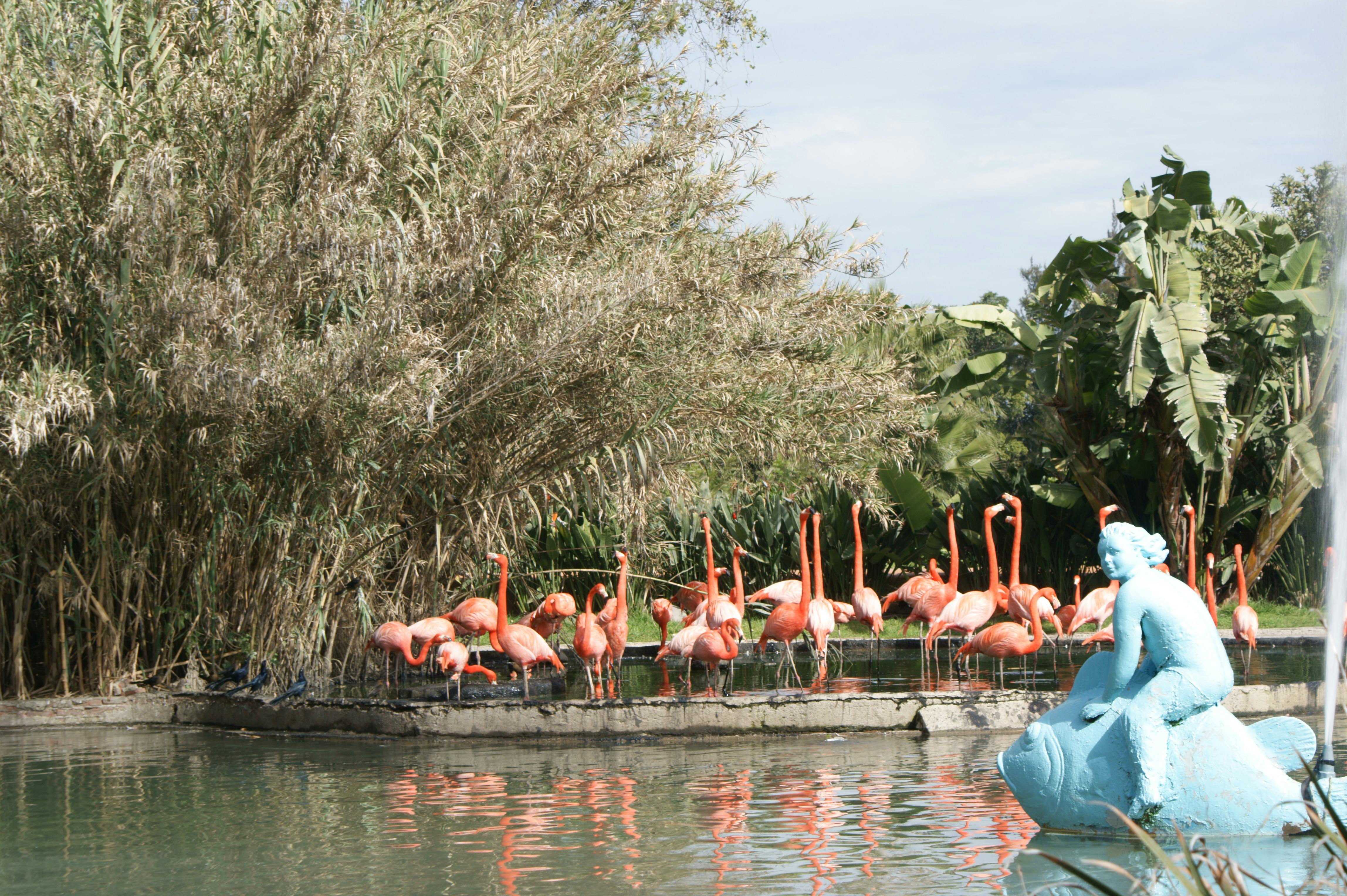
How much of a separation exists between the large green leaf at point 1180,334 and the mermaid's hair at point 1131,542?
9777mm

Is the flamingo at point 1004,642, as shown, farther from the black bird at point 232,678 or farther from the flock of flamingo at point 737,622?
the black bird at point 232,678

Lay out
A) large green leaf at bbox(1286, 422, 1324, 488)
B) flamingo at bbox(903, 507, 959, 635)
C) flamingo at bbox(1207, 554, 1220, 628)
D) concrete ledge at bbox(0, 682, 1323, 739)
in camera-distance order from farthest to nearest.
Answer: large green leaf at bbox(1286, 422, 1324, 488) < flamingo at bbox(903, 507, 959, 635) < flamingo at bbox(1207, 554, 1220, 628) < concrete ledge at bbox(0, 682, 1323, 739)

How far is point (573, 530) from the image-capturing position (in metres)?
15.6

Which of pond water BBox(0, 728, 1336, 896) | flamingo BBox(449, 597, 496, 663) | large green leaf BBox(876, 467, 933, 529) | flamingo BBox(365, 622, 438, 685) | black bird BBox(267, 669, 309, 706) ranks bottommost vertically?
pond water BBox(0, 728, 1336, 896)

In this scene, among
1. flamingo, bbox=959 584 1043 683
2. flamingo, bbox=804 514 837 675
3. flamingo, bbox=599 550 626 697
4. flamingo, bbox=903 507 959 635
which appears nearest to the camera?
flamingo, bbox=959 584 1043 683

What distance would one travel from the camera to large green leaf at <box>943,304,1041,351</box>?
16.3 metres

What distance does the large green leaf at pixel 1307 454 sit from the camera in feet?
49.5

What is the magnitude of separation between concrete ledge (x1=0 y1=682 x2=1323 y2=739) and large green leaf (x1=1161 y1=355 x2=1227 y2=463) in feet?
19.2

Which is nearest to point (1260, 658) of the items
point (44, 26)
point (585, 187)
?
point (585, 187)

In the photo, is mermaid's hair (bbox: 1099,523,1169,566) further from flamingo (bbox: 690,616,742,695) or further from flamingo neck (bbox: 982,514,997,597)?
flamingo neck (bbox: 982,514,997,597)

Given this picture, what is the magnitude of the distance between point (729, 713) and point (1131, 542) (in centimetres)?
380

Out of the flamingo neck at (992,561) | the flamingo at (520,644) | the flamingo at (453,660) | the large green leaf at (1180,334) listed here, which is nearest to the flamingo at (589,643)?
the flamingo at (520,644)

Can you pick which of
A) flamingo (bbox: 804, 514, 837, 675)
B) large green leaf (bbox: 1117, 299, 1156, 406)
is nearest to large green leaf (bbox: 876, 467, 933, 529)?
large green leaf (bbox: 1117, 299, 1156, 406)

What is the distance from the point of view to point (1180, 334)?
14727 mm
